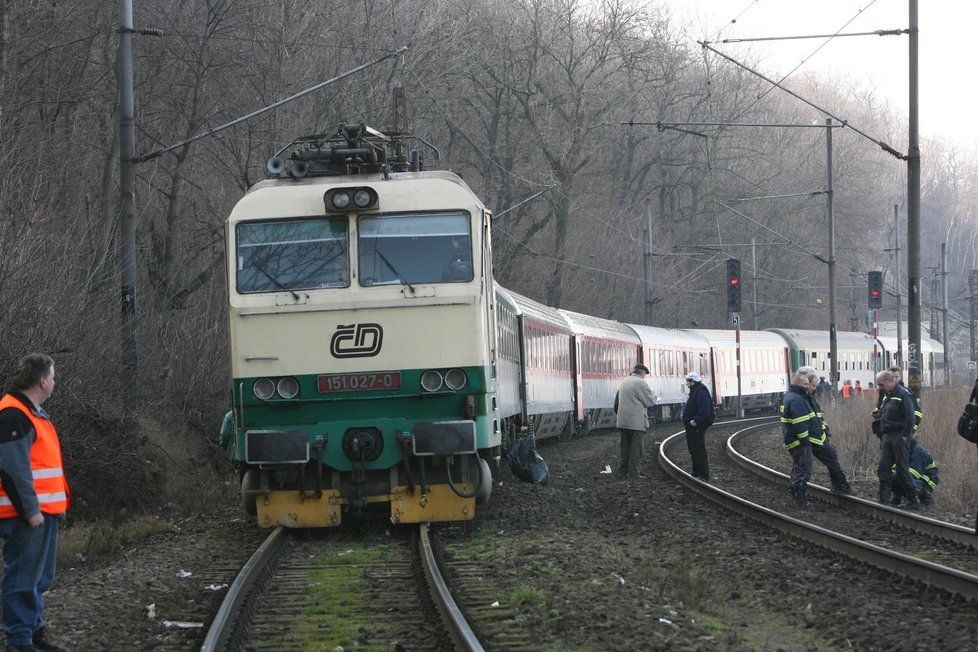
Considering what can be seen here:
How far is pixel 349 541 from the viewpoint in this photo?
38.2 feet

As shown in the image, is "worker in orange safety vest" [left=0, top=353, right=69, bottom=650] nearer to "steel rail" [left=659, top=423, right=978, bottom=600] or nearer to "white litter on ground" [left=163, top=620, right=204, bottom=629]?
"white litter on ground" [left=163, top=620, right=204, bottom=629]

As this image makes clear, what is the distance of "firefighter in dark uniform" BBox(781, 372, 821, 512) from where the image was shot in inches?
575

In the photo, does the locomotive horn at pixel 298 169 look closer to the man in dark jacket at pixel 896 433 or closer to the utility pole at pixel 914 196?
the man in dark jacket at pixel 896 433

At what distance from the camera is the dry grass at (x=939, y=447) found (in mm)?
14930

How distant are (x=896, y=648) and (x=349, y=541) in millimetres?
5739

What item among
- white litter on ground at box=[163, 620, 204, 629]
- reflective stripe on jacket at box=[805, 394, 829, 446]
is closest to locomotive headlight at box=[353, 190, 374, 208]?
white litter on ground at box=[163, 620, 204, 629]

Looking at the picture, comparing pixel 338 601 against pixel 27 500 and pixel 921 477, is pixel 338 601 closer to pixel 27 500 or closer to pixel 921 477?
pixel 27 500

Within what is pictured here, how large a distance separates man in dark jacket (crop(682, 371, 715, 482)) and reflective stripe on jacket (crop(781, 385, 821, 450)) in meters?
2.52

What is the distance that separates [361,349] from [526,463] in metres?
3.82

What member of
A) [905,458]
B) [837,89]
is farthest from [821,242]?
[905,458]

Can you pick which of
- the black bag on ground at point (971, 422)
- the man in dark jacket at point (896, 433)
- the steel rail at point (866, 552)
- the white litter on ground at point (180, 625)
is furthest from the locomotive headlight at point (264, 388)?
the man in dark jacket at point (896, 433)

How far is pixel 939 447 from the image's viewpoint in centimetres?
1886

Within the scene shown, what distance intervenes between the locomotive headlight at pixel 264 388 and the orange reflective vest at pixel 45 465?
161 inches

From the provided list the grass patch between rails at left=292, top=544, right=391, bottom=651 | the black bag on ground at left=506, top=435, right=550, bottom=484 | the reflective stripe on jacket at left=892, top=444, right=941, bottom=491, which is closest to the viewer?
the grass patch between rails at left=292, top=544, right=391, bottom=651
